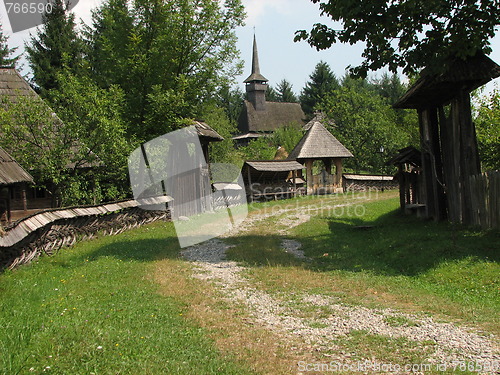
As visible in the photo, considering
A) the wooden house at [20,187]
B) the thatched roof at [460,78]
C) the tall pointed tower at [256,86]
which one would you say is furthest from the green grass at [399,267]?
the tall pointed tower at [256,86]

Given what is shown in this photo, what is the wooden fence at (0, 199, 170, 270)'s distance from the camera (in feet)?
35.4

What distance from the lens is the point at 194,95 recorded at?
24297mm

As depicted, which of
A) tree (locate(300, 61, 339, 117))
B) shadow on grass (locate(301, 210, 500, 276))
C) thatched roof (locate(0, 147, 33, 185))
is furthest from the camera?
tree (locate(300, 61, 339, 117))

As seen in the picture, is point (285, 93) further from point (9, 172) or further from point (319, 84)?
point (9, 172)

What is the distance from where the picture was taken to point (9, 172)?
1380 centimetres

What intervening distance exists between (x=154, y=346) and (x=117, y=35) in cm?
2136

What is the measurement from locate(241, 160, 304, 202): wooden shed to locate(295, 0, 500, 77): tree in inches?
687

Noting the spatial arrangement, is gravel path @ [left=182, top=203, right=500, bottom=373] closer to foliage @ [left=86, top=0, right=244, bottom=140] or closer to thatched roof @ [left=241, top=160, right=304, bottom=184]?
foliage @ [left=86, top=0, right=244, bottom=140]

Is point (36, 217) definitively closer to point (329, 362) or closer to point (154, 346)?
point (154, 346)

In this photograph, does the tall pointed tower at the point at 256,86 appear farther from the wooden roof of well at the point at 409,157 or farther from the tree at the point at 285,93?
the wooden roof of well at the point at 409,157

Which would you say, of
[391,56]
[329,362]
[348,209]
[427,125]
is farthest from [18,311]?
[348,209]

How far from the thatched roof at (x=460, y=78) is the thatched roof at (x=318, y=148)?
825 inches
